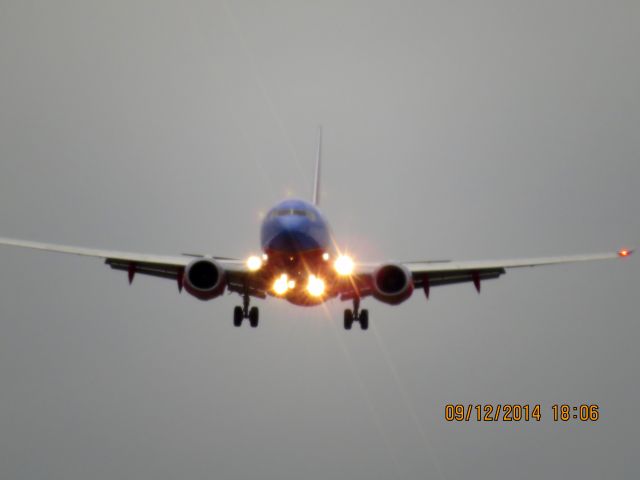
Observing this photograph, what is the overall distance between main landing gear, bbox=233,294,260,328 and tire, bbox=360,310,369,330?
440 cm

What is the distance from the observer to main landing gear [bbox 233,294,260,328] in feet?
139

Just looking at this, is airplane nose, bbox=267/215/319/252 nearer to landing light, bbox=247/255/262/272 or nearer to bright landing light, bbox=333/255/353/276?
landing light, bbox=247/255/262/272

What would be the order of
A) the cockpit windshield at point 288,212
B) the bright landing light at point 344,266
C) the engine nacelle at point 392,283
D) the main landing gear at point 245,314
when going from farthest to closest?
the main landing gear at point 245,314
the bright landing light at point 344,266
the engine nacelle at point 392,283
the cockpit windshield at point 288,212

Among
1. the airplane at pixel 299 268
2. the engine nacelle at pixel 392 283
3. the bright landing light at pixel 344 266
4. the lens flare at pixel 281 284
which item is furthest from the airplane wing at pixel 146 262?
the engine nacelle at pixel 392 283

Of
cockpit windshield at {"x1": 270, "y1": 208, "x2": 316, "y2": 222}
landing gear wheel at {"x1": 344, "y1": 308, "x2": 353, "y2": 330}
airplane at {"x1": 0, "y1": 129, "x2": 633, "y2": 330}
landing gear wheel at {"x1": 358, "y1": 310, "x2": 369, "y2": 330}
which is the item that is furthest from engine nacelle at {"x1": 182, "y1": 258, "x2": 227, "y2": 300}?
landing gear wheel at {"x1": 358, "y1": 310, "x2": 369, "y2": 330}

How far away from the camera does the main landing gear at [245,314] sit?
139ft

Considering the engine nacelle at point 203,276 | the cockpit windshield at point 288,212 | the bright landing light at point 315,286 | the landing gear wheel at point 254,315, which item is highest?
the cockpit windshield at point 288,212

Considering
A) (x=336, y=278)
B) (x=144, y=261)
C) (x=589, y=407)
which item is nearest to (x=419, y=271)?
(x=336, y=278)

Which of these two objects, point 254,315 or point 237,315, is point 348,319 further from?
point 237,315

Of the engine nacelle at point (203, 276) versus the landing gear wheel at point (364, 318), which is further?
the landing gear wheel at point (364, 318)

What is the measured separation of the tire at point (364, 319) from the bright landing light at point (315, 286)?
540 centimetres

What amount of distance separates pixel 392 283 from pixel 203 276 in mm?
6760

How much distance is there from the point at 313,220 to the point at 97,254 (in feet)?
30.1

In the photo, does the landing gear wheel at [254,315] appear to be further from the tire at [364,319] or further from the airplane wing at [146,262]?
the tire at [364,319]
